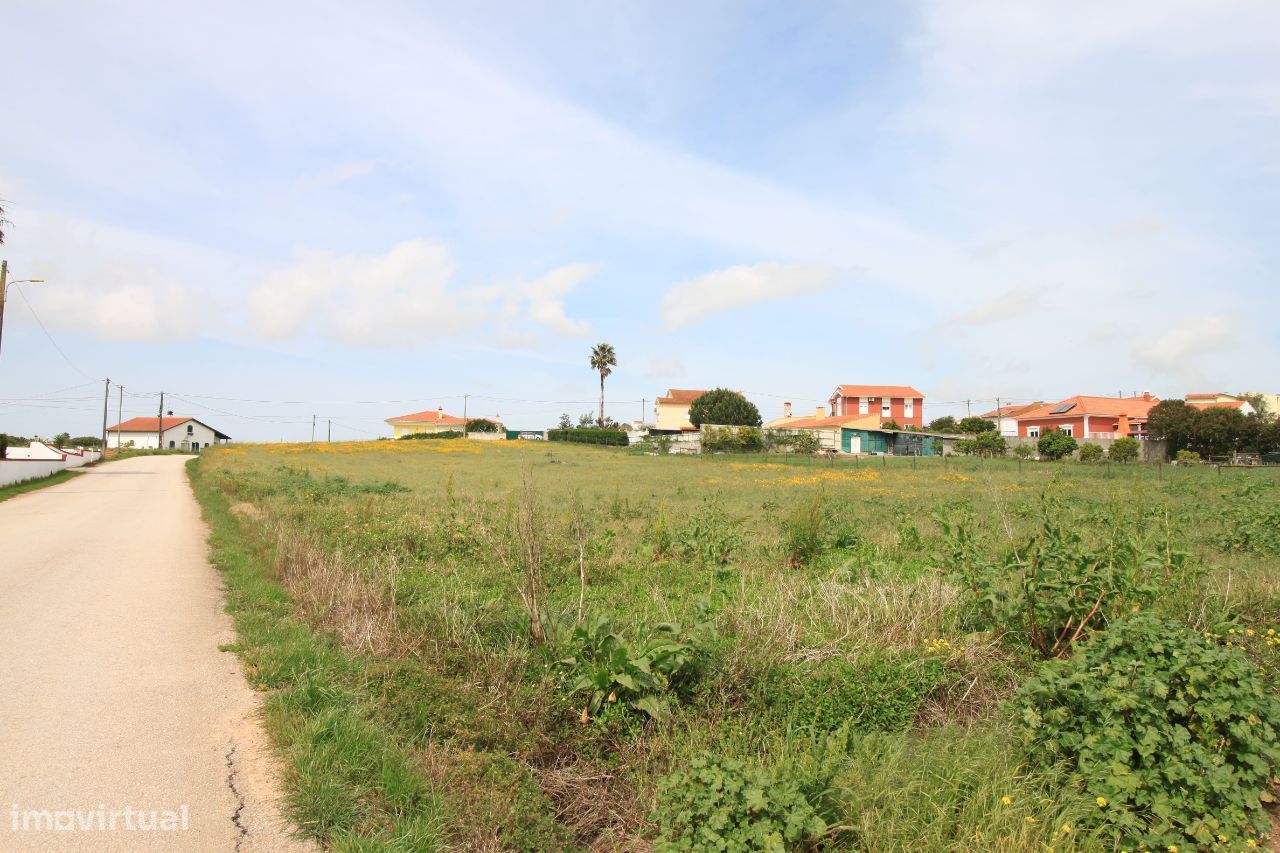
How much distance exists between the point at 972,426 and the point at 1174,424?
1041 inches

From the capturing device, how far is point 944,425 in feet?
275

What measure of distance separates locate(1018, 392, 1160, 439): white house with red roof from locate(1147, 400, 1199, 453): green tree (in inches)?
454

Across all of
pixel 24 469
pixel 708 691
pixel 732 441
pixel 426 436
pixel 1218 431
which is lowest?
pixel 708 691

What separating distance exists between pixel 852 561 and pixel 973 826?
5020mm

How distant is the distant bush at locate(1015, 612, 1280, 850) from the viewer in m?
3.54

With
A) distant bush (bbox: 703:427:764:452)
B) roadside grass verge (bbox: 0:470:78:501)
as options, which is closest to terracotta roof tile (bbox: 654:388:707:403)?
distant bush (bbox: 703:427:764:452)

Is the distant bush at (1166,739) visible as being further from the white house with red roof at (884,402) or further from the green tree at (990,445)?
the white house with red roof at (884,402)

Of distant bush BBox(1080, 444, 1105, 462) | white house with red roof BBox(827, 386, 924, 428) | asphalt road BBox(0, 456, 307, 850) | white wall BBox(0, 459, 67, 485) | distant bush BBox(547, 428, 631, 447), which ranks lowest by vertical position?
asphalt road BBox(0, 456, 307, 850)

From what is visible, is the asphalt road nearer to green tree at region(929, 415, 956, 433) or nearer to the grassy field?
the grassy field

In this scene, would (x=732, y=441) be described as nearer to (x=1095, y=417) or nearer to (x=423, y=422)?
(x=1095, y=417)

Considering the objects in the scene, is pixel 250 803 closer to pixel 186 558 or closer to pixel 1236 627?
pixel 1236 627

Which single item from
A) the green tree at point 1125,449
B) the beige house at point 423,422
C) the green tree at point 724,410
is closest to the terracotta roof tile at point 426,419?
the beige house at point 423,422

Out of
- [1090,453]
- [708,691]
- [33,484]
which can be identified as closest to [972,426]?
[1090,453]

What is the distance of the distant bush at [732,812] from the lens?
3.26 m
